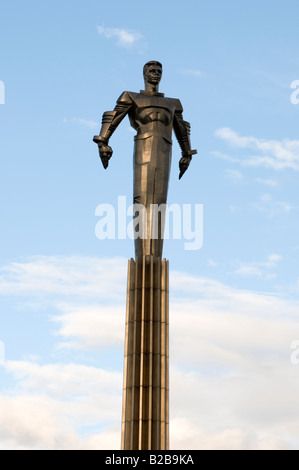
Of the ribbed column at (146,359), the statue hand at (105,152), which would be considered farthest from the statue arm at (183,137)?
the ribbed column at (146,359)

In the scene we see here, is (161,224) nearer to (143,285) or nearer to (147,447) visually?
(143,285)

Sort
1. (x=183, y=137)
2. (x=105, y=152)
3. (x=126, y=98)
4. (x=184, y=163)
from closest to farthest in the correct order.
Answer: (x=105, y=152), (x=126, y=98), (x=183, y=137), (x=184, y=163)

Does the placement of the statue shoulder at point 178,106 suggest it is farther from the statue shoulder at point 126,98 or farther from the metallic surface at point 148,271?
the statue shoulder at point 126,98

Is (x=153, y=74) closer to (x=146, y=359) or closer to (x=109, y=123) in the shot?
(x=109, y=123)

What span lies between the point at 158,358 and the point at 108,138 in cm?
910

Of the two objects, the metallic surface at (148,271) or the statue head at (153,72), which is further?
the statue head at (153,72)

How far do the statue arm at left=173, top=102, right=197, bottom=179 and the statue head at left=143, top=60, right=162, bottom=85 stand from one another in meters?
1.43

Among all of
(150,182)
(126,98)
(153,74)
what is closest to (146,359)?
(150,182)

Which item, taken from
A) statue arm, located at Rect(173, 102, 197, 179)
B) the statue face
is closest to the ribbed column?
statue arm, located at Rect(173, 102, 197, 179)

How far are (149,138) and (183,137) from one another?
2.06 m

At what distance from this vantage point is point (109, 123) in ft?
97.8

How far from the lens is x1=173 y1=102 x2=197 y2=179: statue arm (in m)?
30.7

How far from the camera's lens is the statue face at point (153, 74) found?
3034 centimetres
